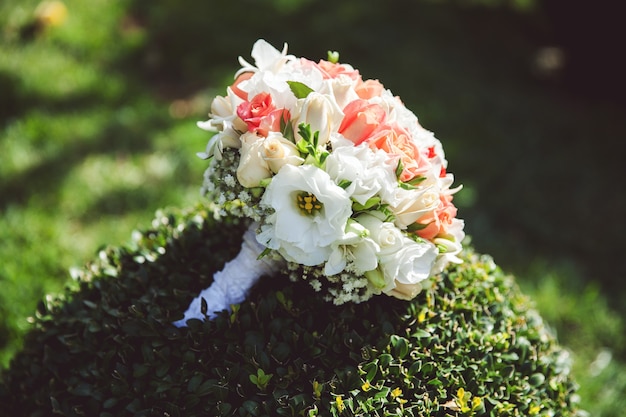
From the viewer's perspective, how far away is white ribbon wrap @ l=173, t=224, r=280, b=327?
6.15 feet

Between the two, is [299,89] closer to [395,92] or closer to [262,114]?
[262,114]

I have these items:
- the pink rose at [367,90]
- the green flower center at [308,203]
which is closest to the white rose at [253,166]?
the green flower center at [308,203]

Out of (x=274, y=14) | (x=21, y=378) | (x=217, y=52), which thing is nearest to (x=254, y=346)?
(x=21, y=378)

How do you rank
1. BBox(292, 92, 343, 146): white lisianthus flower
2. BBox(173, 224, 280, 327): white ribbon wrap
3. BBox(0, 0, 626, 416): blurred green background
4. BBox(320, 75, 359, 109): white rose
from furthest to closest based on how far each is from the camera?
1. BBox(0, 0, 626, 416): blurred green background
2. BBox(173, 224, 280, 327): white ribbon wrap
3. BBox(320, 75, 359, 109): white rose
4. BBox(292, 92, 343, 146): white lisianthus flower

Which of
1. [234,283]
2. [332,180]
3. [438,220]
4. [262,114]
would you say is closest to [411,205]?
[438,220]

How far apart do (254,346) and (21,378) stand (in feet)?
2.83

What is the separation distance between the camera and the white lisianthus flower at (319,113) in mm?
1631

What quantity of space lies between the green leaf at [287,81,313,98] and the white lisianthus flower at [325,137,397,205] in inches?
7.2

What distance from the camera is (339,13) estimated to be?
19.8 feet

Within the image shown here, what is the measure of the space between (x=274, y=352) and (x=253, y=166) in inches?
20.7

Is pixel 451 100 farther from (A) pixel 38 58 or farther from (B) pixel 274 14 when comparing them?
(A) pixel 38 58

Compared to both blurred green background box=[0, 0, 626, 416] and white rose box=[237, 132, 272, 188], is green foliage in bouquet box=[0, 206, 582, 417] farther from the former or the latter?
blurred green background box=[0, 0, 626, 416]

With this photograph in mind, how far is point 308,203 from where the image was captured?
1576 millimetres

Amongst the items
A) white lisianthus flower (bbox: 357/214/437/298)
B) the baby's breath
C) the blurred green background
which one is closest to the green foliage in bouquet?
white lisianthus flower (bbox: 357/214/437/298)
